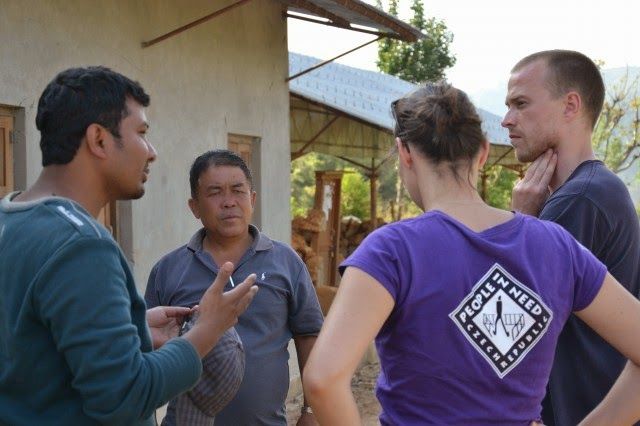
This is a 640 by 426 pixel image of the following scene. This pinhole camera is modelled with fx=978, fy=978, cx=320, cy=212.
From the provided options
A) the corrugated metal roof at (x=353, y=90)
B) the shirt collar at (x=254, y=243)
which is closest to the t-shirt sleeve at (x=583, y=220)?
the shirt collar at (x=254, y=243)

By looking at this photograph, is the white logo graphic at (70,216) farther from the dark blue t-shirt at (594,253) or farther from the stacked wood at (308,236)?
the stacked wood at (308,236)

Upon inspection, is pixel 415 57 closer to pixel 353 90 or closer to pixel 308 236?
pixel 353 90

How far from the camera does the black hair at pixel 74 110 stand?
2.31m

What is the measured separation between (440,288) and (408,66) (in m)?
30.6

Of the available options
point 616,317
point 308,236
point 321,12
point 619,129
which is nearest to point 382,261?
point 616,317

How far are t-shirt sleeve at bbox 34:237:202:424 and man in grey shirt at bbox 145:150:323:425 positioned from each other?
151 centimetres

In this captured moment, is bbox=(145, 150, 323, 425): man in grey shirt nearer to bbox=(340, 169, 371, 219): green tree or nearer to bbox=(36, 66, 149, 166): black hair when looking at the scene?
bbox=(36, 66, 149, 166): black hair

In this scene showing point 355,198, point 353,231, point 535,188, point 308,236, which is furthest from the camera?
point 355,198

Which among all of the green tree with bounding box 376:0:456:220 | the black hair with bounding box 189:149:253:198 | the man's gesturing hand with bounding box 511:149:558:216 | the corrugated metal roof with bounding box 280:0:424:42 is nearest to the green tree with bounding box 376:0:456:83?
the green tree with bounding box 376:0:456:220

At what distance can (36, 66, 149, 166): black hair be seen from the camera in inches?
90.8

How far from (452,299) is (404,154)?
0.38 metres

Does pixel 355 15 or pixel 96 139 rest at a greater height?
pixel 355 15

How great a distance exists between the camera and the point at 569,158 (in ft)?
10.4

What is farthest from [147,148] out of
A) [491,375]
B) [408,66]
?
[408,66]
